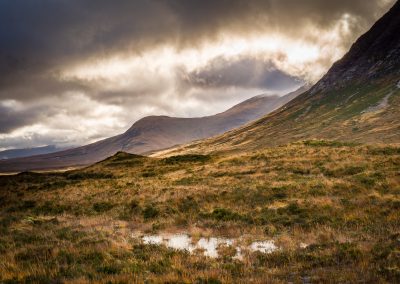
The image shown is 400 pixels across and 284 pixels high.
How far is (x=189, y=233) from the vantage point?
57.8 feet

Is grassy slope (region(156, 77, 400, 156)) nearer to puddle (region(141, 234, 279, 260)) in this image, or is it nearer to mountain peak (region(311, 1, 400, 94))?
mountain peak (region(311, 1, 400, 94))

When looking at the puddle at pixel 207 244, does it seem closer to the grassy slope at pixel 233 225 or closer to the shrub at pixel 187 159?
the grassy slope at pixel 233 225

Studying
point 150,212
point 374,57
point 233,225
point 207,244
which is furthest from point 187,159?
point 374,57

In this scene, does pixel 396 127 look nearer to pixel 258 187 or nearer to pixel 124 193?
pixel 258 187

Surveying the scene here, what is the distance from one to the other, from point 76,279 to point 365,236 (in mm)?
11467

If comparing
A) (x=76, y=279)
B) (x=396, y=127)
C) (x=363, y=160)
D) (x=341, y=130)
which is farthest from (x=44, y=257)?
(x=341, y=130)

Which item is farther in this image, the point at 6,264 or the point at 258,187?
the point at 258,187

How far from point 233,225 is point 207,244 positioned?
349 centimetres

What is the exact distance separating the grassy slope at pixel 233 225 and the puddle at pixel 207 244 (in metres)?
0.63

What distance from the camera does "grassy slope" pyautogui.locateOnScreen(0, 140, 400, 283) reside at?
10.4 m

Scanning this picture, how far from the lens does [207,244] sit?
15133 mm

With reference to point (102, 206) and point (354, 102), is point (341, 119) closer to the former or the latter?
point (354, 102)

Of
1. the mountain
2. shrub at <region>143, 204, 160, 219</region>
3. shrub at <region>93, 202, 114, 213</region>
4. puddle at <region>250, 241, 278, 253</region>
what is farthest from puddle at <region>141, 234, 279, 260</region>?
the mountain

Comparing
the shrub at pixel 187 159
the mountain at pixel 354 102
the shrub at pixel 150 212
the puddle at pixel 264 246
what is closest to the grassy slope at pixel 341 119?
the mountain at pixel 354 102
